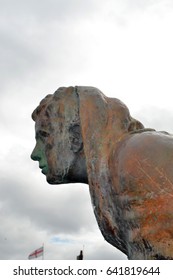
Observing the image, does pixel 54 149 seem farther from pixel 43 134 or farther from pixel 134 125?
pixel 134 125

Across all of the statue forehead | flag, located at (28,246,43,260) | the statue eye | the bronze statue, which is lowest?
the bronze statue

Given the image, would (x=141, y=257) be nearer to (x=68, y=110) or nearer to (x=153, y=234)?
(x=153, y=234)

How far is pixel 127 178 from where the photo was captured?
586 cm

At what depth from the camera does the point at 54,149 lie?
6.74m

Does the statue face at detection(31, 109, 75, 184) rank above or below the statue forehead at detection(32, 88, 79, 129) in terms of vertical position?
below

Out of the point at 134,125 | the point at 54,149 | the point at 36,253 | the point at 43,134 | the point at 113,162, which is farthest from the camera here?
the point at 36,253

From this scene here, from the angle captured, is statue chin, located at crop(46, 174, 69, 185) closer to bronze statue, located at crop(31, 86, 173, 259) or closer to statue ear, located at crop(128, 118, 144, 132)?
bronze statue, located at crop(31, 86, 173, 259)

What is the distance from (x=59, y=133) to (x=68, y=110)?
0.26 meters

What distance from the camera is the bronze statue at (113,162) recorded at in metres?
5.71

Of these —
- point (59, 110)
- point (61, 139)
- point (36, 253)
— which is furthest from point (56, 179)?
point (36, 253)

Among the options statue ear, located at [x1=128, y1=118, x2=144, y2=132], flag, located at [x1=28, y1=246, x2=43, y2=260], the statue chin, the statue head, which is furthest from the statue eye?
flag, located at [x1=28, y1=246, x2=43, y2=260]

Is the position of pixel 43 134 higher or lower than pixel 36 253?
lower

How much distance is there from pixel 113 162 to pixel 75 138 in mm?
677

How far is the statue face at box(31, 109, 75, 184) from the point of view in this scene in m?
6.66
